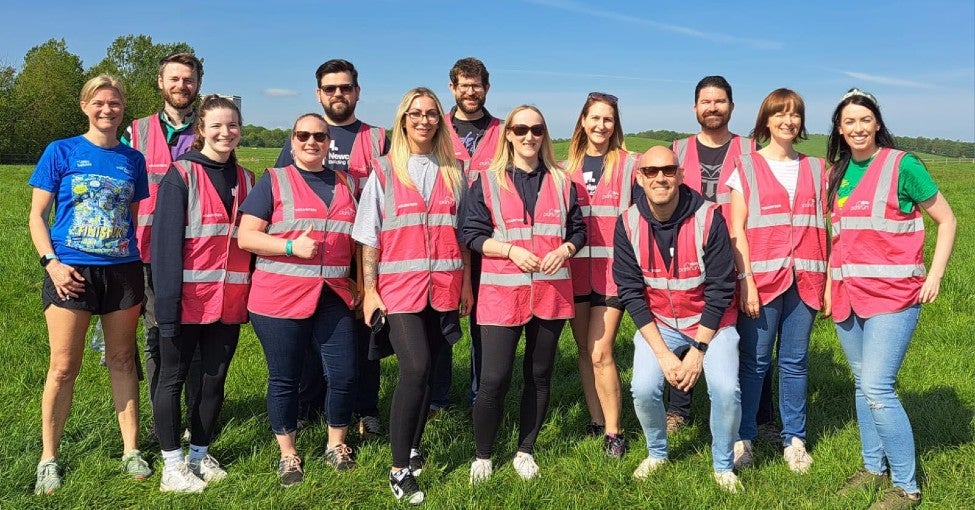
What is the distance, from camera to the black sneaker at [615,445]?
5080 millimetres

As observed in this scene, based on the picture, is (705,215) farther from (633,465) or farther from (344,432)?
(344,432)

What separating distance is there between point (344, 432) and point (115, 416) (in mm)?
2037

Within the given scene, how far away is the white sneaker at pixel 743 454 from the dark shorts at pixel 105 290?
427 cm

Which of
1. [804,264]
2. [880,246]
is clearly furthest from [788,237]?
[880,246]

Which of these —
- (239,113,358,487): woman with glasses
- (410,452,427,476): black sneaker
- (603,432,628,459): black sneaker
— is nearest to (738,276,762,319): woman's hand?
(603,432,628,459): black sneaker

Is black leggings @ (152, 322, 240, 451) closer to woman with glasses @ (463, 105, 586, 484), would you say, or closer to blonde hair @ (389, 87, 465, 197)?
blonde hair @ (389, 87, 465, 197)

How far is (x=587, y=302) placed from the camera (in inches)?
201

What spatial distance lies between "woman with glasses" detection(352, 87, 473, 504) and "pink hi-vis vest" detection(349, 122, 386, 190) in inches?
37.8

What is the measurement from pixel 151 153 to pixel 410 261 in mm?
2293

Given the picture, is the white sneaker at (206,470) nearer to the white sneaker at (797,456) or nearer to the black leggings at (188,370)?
the black leggings at (188,370)

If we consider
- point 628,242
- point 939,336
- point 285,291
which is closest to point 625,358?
point 628,242

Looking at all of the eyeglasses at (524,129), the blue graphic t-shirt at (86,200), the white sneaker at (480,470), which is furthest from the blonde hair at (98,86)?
the white sneaker at (480,470)

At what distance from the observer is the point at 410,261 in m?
4.46

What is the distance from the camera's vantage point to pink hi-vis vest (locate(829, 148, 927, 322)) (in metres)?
4.25
